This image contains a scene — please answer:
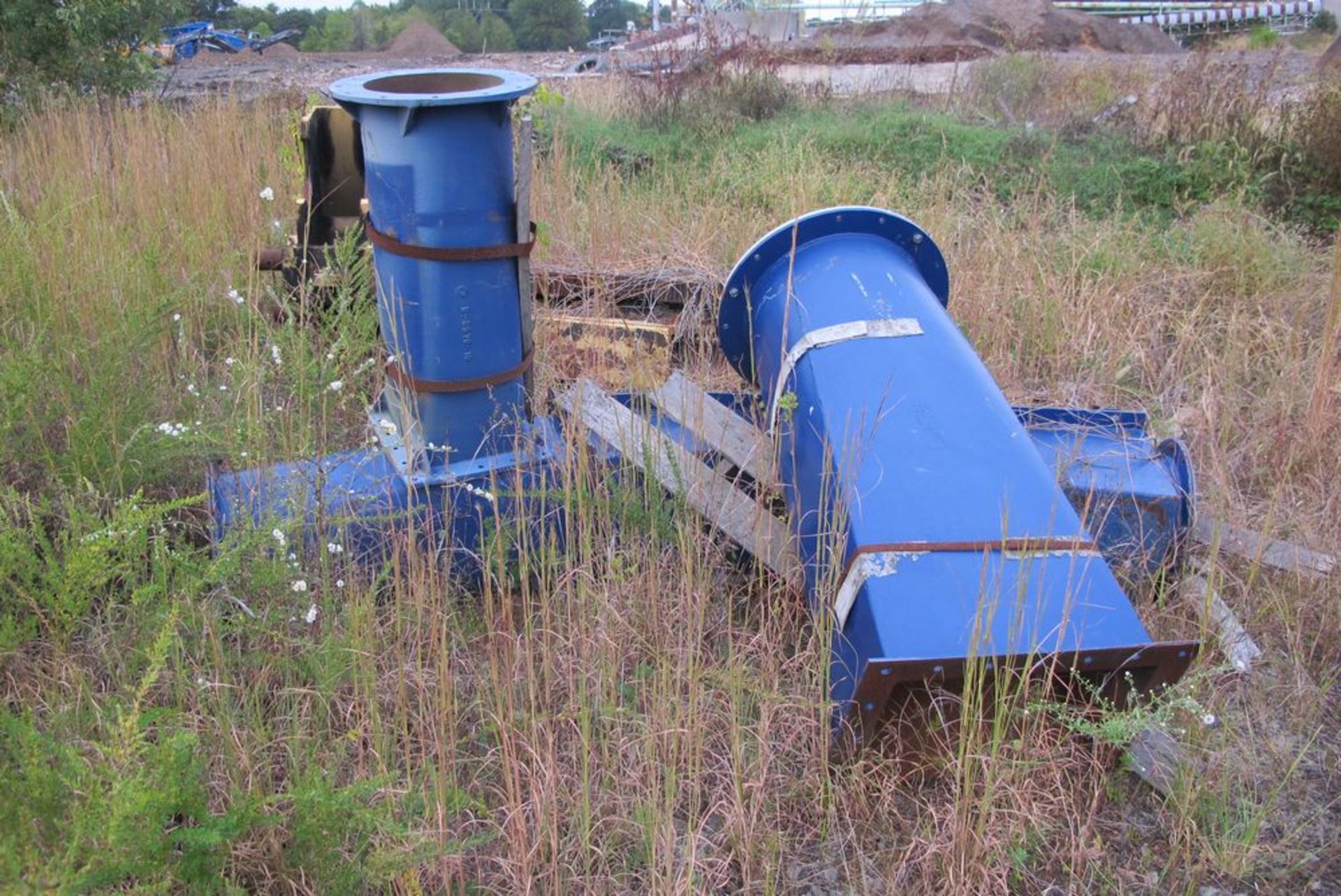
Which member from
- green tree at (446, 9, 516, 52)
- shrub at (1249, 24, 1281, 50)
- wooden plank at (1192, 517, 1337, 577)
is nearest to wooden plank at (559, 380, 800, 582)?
wooden plank at (1192, 517, 1337, 577)

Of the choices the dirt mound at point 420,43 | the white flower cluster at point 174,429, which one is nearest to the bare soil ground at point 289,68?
the dirt mound at point 420,43

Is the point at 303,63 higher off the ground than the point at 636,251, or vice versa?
the point at 303,63

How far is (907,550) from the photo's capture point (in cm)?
238

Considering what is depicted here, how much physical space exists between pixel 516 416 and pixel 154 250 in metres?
1.84

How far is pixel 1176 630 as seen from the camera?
10.2 ft

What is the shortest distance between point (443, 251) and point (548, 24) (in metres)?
39.8

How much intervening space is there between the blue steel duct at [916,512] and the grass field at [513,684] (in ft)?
0.53

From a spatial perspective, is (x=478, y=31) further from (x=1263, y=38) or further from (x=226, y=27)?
(x=1263, y=38)

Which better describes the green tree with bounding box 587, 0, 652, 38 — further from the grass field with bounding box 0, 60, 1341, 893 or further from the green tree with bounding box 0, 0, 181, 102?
the grass field with bounding box 0, 60, 1341, 893

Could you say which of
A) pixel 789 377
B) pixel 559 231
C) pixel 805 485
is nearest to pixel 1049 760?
pixel 805 485

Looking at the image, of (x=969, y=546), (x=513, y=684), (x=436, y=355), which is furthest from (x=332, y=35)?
(x=969, y=546)

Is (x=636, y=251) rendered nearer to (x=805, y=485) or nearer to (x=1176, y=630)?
(x=805, y=485)

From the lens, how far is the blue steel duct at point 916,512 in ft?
7.32

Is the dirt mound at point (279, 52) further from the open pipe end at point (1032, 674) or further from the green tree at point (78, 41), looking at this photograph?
the open pipe end at point (1032, 674)
